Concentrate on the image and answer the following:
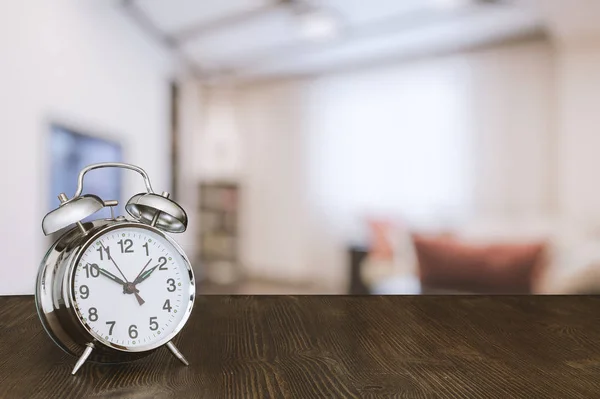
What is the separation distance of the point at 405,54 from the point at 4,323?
16.2 ft

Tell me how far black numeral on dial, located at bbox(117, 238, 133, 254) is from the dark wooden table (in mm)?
113

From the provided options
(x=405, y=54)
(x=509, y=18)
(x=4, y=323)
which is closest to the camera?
(x=4, y=323)

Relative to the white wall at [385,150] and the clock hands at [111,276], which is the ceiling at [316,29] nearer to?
the white wall at [385,150]

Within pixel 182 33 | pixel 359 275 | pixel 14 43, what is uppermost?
pixel 182 33

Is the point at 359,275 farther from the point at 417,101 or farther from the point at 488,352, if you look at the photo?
the point at 488,352

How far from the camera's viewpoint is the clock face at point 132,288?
1.70 ft

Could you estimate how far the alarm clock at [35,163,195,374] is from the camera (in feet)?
1.68

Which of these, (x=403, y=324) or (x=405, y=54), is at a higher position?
(x=405, y=54)

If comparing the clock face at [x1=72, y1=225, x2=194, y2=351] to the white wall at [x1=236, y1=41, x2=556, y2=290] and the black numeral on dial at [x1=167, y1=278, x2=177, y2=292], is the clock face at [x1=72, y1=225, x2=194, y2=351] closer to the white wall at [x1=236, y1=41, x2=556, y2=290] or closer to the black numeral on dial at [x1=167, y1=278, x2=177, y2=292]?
the black numeral on dial at [x1=167, y1=278, x2=177, y2=292]

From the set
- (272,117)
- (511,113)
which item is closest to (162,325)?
(511,113)

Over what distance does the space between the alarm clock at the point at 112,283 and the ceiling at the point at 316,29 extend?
11.1 feet

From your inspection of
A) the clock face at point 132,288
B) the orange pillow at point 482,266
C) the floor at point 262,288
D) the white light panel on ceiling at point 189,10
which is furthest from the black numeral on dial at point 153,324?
the floor at point 262,288

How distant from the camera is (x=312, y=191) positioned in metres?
5.58

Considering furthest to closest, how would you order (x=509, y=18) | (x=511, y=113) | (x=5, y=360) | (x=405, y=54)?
(x=405, y=54) → (x=511, y=113) → (x=509, y=18) → (x=5, y=360)
